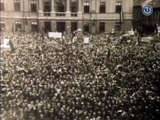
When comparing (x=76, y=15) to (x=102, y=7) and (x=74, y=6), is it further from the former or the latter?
(x=102, y=7)

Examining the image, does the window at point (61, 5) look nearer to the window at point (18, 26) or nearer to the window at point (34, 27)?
the window at point (34, 27)

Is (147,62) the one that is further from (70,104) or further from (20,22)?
(20,22)

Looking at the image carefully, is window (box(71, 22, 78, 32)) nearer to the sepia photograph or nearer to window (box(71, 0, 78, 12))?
the sepia photograph

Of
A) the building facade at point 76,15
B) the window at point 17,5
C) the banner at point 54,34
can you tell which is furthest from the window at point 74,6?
the window at point 17,5

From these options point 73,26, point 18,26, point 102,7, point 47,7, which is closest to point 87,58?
point 73,26

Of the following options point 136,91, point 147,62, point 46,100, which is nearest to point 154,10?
point 147,62
